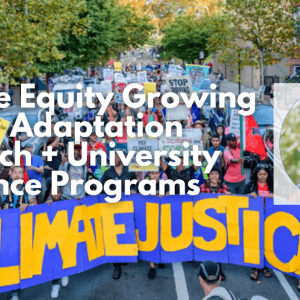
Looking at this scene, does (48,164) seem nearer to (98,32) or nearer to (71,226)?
(71,226)

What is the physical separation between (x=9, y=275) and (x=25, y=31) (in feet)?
33.3

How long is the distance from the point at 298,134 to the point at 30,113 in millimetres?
11841

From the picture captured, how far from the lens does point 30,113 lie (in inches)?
540

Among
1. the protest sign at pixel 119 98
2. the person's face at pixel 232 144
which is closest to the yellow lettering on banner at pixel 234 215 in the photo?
the person's face at pixel 232 144

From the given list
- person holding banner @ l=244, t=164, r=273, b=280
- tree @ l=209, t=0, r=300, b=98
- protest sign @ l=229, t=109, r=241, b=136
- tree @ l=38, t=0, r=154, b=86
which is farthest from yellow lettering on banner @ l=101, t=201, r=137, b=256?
tree @ l=38, t=0, r=154, b=86

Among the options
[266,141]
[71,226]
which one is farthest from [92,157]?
[266,141]

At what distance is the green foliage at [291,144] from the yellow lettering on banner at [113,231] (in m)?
4.36

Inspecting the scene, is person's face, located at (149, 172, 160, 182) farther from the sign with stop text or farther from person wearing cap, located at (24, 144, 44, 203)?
the sign with stop text

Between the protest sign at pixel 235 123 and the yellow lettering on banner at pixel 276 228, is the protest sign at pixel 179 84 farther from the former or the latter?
the yellow lettering on banner at pixel 276 228

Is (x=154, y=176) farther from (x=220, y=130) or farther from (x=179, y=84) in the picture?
(x=179, y=84)

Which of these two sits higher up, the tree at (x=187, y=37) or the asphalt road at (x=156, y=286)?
the tree at (x=187, y=37)

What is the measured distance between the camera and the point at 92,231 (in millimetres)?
6871

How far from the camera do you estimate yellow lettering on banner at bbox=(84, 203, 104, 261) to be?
6812 millimetres

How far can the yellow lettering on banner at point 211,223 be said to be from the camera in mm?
6906
